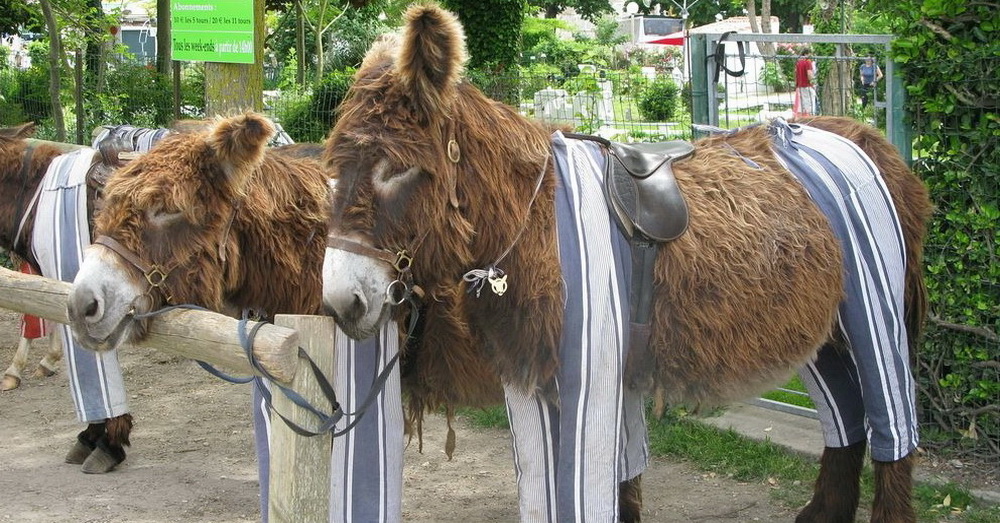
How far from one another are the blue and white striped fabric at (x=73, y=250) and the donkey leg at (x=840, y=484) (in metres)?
3.59

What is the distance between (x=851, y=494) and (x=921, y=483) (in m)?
0.83

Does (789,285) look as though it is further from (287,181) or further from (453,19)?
(287,181)

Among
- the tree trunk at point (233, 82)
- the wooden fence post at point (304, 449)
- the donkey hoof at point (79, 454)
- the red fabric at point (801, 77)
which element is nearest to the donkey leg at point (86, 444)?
the donkey hoof at point (79, 454)

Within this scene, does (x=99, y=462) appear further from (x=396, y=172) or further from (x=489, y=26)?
(x=489, y=26)

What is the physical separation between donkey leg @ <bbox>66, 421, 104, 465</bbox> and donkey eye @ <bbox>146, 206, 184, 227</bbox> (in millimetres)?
2983

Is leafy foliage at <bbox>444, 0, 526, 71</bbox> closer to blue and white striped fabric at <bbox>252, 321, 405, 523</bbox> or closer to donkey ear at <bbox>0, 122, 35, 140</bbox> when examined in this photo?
donkey ear at <bbox>0, 122, 35, 140</bbox>

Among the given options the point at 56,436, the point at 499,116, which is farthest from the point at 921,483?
the point at 56,436

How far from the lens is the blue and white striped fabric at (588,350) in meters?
3.04

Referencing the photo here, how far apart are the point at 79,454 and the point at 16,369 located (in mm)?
2114

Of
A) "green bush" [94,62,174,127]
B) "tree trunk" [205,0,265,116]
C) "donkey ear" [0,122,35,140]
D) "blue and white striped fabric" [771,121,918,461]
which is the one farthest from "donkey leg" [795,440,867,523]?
"green bush" [94,62,174,127]

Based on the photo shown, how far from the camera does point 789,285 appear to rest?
142 inches

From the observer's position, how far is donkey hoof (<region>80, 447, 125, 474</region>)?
19.2 ft

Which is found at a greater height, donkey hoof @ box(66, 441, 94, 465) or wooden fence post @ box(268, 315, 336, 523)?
wooden fence post @ box(268, 315, 336, 523)

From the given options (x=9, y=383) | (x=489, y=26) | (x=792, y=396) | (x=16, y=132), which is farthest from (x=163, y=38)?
(x=792, y=396)
